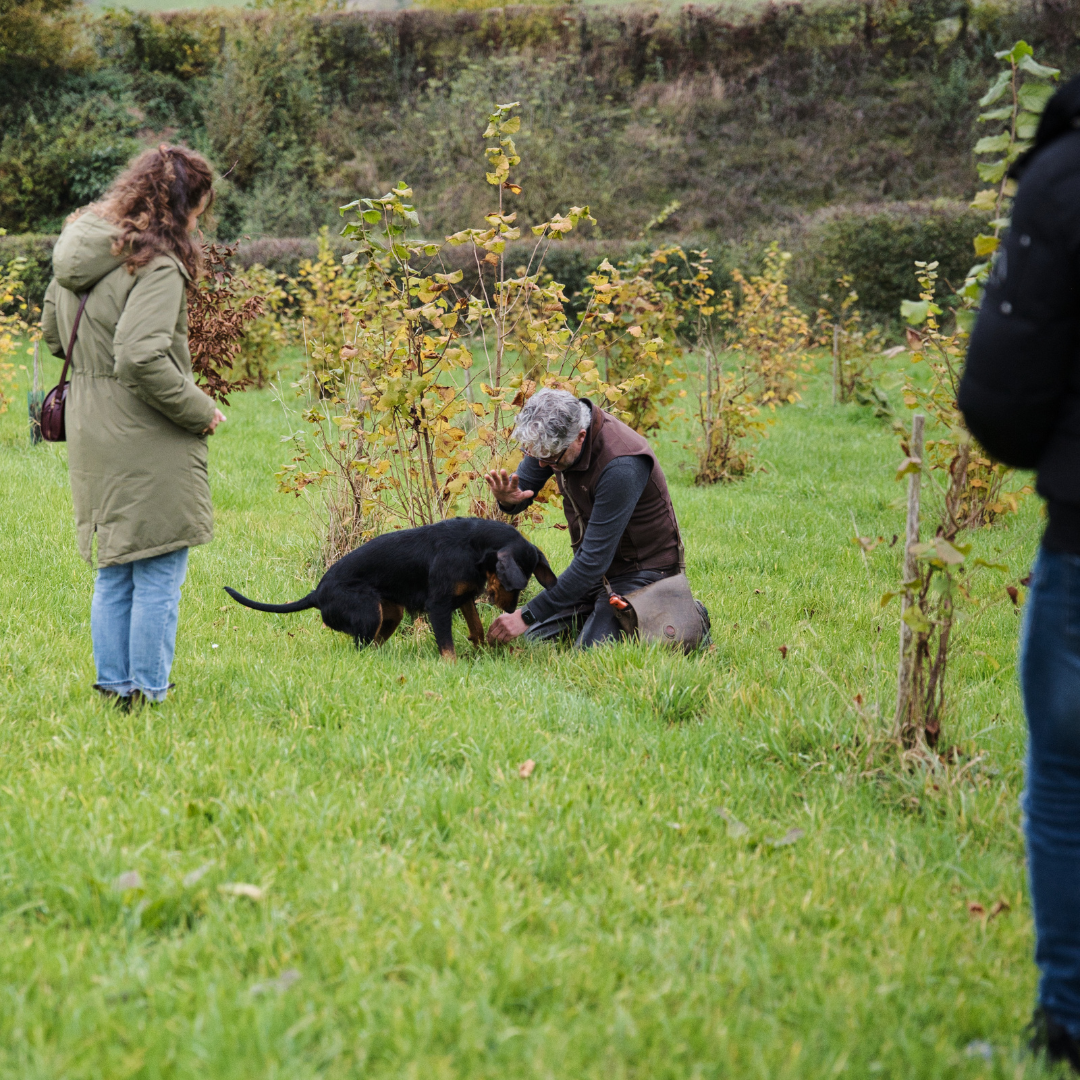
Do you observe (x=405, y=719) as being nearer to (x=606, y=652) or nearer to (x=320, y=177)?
(x=606, y=652)

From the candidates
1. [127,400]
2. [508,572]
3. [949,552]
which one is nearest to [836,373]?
[508,572]

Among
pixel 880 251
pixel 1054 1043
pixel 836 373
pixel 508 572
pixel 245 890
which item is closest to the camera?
pixel 1054 1043

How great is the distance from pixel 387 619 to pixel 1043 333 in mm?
3598

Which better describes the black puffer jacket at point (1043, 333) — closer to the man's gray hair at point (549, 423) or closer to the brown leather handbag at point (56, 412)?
the man's gray hair at point (549, 423)

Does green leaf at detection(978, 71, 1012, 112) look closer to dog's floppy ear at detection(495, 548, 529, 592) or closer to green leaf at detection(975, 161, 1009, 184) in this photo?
green leaf at detection(975, 161, 1009, 184)

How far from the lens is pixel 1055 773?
1860 mm

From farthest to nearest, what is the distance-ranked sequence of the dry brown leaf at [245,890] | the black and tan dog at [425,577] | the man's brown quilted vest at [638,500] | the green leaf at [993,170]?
the man's brown quilted vest at [638,500] → the black and tan dog at [425,577] → the green leaf at [993,170] → the dry brown leaf at [245,890]

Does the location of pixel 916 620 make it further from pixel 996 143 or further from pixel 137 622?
pixel 137 622

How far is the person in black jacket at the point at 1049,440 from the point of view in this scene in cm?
166

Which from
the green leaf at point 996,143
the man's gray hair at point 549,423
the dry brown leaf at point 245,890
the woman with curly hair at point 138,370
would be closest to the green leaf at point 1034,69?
the green leaf at point 996,143

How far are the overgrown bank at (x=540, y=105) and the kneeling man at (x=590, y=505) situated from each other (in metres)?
20.3

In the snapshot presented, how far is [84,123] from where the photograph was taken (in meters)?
27.6

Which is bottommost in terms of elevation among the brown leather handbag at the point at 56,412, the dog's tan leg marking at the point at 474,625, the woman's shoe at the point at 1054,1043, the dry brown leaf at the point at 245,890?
the dog's tan leg marking at the point at 474,625

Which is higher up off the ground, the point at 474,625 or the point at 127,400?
the point at 127,400
